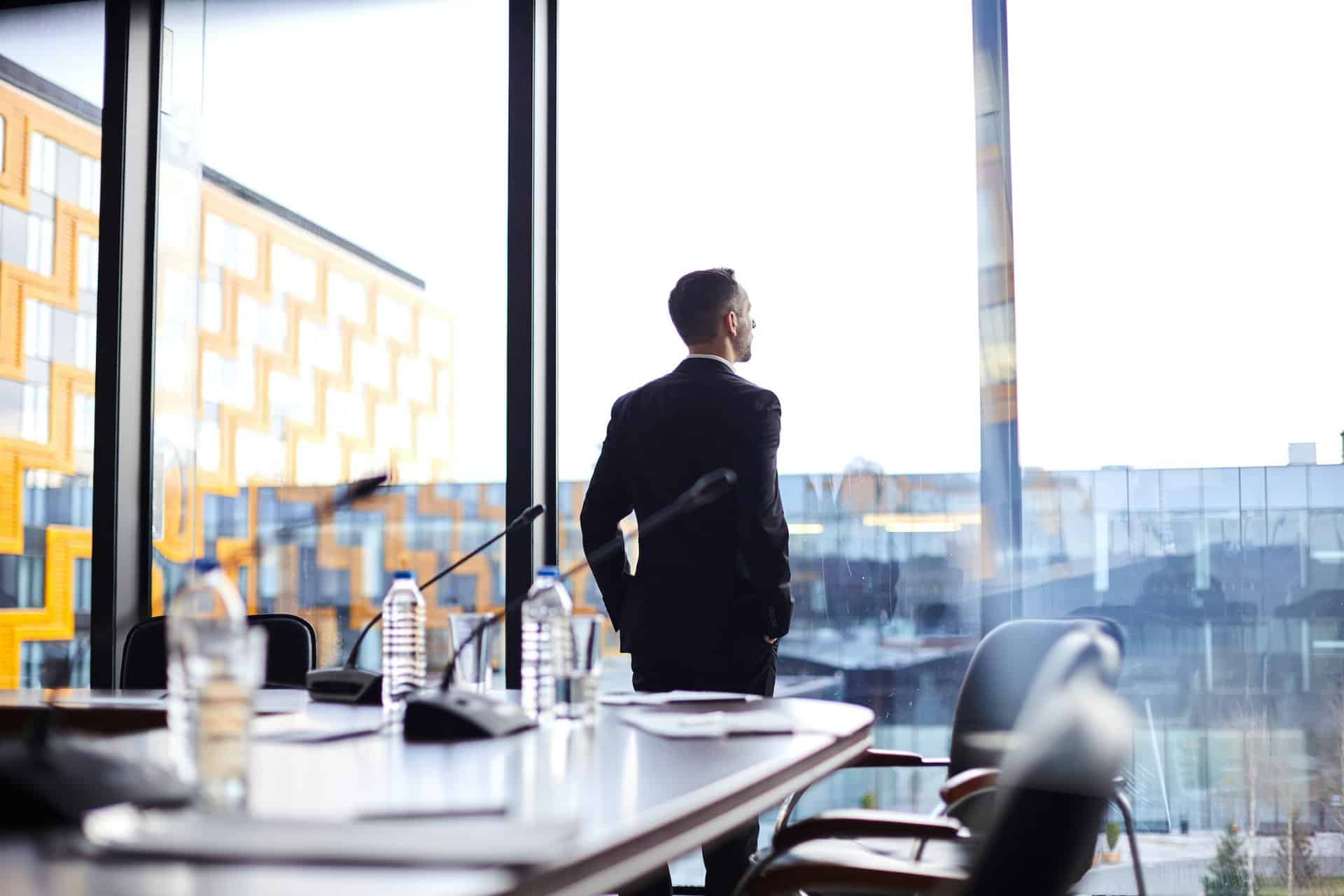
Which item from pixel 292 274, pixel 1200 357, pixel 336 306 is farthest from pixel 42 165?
pixel 1200 357

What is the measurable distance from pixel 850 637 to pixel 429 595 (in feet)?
4.81

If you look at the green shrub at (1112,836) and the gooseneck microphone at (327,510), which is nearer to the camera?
the gooseneck microphone at (327,510)

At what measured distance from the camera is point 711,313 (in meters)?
3.18

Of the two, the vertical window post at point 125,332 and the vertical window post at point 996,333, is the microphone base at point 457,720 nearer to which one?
the vertical window post at point 996,333

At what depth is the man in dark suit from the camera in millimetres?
2986

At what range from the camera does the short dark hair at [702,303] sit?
319cm

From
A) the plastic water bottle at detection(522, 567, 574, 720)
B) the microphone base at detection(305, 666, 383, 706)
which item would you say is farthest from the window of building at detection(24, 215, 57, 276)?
the plastic water bottle at detection(522, 567, 574, 720)

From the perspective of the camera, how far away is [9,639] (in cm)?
473

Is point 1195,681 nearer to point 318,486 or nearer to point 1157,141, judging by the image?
point 1157,141

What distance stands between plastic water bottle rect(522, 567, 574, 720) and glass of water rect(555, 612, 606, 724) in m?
0.02

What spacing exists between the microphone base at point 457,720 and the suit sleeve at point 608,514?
4.20 feet

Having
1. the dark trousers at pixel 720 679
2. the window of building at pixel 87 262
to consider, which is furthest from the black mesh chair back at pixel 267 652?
the window of building at pixel 87 262

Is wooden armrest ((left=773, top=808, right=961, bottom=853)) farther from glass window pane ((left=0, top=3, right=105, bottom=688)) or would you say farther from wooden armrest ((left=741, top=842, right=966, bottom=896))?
glass window pane ((left=0, top=3, right=105, bottom=688))

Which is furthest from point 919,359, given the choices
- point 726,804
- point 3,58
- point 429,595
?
point 3,58
